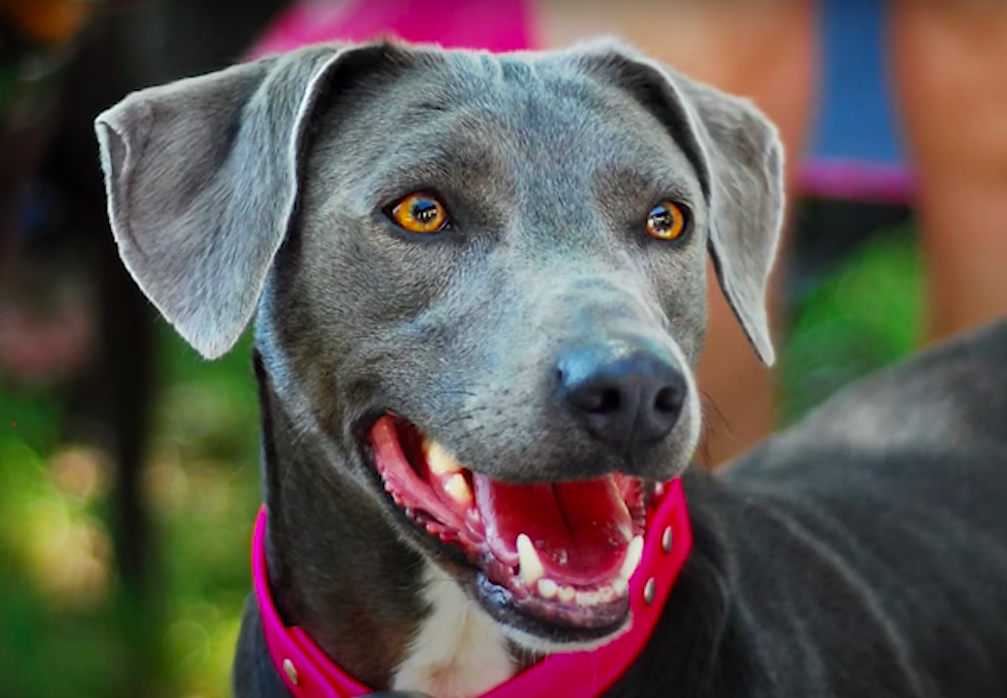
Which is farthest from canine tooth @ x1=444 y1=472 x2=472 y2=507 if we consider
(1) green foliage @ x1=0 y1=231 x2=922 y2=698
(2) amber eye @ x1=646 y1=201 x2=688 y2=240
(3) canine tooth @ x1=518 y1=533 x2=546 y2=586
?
(1) green foliage @ x1=0 y1=231 x2=922 y2=698

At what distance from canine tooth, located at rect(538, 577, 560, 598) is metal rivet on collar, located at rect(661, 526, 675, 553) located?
0.27 metres

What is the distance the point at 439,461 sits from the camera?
8.09 feet

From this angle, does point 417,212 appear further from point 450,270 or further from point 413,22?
point 413,22

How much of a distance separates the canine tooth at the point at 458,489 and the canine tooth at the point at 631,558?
0.80 ft

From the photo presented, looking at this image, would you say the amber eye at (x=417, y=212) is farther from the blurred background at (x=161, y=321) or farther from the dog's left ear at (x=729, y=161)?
the blurred background at (x=161, y=321)

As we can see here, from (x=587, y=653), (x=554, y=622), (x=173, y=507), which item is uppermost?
(x=554, y=622)

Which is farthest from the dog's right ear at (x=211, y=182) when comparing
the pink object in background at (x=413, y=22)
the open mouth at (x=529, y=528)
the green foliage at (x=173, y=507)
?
the pink object in background at (x=413, y=22)

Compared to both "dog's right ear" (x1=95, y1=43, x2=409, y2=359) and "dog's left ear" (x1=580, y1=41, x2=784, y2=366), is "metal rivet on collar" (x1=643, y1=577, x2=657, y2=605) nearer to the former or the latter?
"dog's left ear" (x1=580, y1=41, x2=784, y2=366)

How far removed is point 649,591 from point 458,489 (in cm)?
32

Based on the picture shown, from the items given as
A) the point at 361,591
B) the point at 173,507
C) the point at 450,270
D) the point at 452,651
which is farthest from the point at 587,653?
the point at 173,507

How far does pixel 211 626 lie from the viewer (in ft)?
15.4

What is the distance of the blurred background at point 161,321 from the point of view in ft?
13.5

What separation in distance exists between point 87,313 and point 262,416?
227 centimetres

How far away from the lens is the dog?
2293mm
